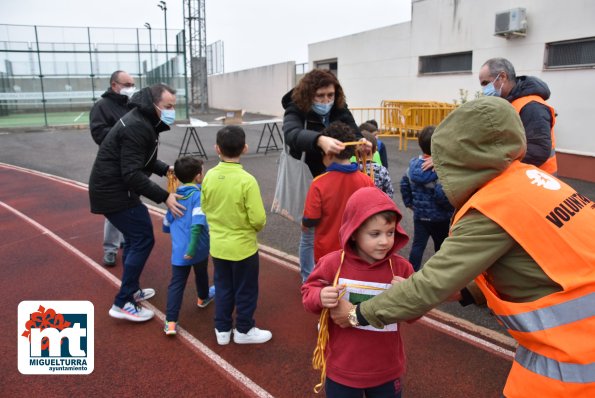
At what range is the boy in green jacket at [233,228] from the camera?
11.2 feet

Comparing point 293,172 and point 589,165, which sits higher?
point 293,172

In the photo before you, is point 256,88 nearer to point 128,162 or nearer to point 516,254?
point 128,162

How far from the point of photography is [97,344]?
376 centimetres

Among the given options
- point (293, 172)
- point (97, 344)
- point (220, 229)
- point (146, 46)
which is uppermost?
point (146, 46)

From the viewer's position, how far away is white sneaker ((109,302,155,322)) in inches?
160

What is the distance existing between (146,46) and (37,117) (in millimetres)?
6945

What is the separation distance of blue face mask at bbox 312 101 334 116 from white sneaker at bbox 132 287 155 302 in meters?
2.52

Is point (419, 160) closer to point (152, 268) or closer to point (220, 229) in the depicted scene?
point (220, 229)

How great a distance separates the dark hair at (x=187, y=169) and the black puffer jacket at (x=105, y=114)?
1947mm

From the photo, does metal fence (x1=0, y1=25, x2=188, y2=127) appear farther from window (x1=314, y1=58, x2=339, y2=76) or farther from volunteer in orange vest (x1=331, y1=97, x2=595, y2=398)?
volunteer in orange vest (x1=331, y1=97, x2=595, y2=398)

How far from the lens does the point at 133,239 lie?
13.2 feet

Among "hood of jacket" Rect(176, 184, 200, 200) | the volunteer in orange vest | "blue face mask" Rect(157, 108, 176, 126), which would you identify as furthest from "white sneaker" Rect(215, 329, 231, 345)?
the volunteer in orange vest

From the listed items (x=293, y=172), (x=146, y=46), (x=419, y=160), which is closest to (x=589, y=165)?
(x=419, y=160)

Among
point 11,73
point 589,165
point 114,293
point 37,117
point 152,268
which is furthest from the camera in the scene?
point 37,117
